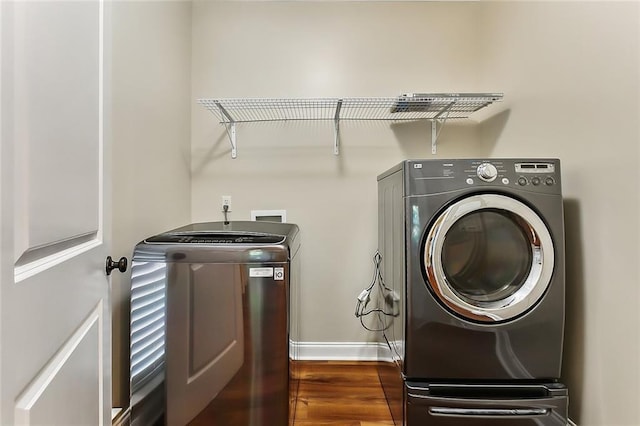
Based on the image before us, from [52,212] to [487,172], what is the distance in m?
1.39

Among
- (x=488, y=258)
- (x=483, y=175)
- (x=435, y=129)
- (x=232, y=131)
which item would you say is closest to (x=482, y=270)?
(x=488, y=258)

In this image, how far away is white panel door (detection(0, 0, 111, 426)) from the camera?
21.6 inches

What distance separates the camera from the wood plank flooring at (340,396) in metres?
1.70

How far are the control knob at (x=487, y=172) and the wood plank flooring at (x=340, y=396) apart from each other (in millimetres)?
1191

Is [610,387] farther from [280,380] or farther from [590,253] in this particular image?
[280,380]

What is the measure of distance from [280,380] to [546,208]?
4.02 ft

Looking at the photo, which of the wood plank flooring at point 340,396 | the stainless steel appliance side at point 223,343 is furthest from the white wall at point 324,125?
the stainless steel appliance side at point 223,343

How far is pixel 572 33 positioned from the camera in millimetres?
1434

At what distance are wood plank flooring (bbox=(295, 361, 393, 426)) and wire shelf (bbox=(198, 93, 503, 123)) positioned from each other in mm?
1555

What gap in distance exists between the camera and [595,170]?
4.33ft

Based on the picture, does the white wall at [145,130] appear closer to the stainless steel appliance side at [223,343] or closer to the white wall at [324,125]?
the white wall at [324,125]

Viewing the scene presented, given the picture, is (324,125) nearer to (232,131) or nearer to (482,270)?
(232,131)

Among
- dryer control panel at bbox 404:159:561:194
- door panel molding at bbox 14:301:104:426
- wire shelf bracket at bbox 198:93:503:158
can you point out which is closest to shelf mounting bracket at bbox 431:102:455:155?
wire shelf bracket at bbox 198:93:503:158

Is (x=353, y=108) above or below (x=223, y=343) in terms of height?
above
